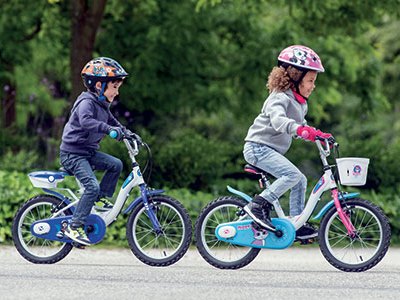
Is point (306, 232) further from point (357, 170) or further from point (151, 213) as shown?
point (151, 213)

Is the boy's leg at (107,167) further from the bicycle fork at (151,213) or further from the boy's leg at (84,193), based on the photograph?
the bicycle fork at (151,213)

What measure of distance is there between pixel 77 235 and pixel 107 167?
2.10ft

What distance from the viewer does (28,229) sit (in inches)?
353

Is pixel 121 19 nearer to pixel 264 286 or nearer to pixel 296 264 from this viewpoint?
pixel 296 264

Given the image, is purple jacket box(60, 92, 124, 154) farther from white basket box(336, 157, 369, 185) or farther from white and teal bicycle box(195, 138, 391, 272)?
white basket box(336, 157, 369, 185)

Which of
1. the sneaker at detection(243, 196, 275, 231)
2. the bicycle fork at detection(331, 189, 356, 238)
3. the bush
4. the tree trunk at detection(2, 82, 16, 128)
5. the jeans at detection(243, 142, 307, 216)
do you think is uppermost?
the jeans at detection(243, 142, 307, 216)

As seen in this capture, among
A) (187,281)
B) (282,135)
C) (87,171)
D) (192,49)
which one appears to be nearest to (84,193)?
(87,171)

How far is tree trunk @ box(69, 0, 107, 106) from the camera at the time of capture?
14.3 m

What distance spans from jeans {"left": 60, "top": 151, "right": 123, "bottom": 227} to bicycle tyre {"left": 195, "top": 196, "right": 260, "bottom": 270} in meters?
0.90

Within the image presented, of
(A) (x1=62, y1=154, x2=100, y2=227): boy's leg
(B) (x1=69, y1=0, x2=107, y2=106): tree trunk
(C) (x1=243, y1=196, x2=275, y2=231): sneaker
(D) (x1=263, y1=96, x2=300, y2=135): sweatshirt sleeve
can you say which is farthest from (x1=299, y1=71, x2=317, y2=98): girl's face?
(B) (x1=69, y1=0, x2=107, y2=106): tree trunk

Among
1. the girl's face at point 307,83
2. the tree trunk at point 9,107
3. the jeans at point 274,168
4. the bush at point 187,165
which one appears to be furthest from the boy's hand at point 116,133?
the tree trunk at point 9,107

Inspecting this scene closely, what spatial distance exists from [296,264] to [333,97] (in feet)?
23.7

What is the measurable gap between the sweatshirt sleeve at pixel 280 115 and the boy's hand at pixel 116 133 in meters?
1.22

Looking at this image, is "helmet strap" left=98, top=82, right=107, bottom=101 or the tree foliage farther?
the tree foliage
